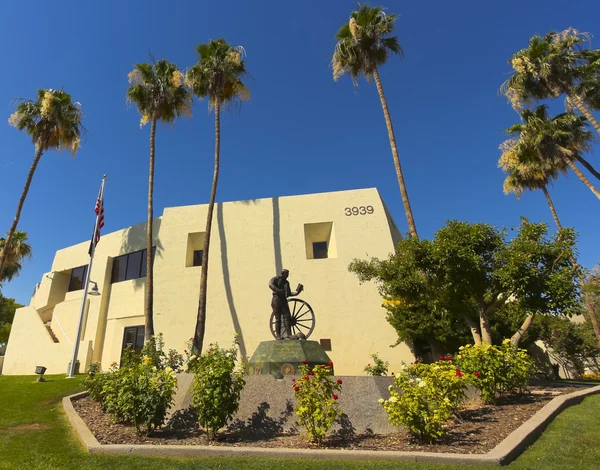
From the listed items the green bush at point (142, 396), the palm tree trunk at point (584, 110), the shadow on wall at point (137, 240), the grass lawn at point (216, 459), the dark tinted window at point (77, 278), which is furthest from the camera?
the dark tinted window at point (77, 278)

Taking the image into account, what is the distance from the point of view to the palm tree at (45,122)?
17062 millimetres

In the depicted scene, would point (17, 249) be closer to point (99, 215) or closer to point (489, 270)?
point (99, 215)

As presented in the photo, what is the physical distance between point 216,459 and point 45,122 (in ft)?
62.2

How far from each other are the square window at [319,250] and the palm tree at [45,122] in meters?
13.9

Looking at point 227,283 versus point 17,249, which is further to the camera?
point 17,249

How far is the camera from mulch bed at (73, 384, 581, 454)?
536 centimetres

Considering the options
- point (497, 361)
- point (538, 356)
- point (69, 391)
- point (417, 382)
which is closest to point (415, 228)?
point (497, 361)

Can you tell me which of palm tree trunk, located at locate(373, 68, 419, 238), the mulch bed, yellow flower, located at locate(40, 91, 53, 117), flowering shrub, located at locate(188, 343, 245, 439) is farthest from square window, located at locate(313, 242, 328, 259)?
yellow flower, located at locate(40, 91, 53, 117)

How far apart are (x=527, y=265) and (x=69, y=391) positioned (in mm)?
13248

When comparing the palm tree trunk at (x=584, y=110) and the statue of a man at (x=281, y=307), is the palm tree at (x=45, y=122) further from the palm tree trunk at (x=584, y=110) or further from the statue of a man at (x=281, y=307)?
the palm tree trunk at (x=584, y=110)

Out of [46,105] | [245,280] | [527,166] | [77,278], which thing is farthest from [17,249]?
[527,166]

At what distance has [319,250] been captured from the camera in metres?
17.8

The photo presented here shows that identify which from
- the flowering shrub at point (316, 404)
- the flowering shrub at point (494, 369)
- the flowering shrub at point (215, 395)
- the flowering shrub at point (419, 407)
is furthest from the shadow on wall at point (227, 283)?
the flowering shrub at point (419, 407)

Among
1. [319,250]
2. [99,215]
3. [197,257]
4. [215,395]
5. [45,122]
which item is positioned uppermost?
[45,122]
